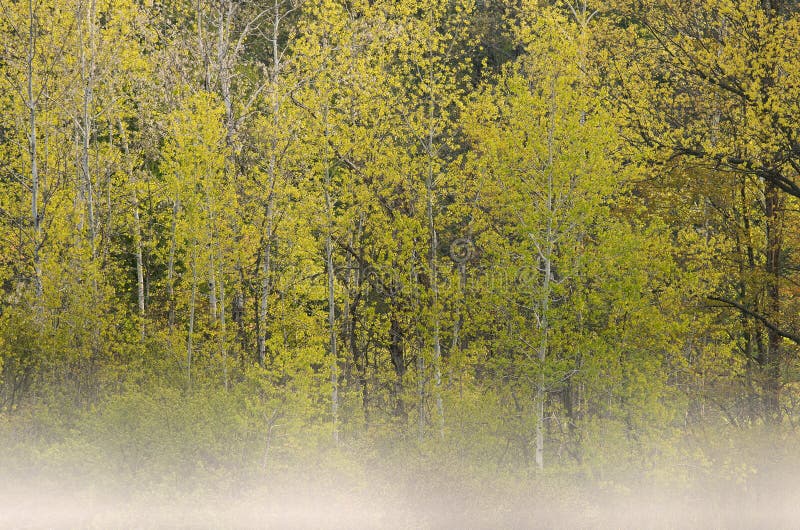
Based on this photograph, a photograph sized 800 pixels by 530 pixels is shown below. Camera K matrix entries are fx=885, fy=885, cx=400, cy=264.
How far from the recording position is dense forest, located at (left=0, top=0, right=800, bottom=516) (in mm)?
14719

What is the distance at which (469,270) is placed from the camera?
1716 cm

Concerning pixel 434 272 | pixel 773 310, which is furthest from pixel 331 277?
pixel 773 310

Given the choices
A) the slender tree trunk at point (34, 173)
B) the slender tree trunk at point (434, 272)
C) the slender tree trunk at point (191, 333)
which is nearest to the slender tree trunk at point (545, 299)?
the slender tree trunk at point (434, 272)

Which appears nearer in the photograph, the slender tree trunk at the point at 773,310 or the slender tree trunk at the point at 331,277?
the slender tree trunk at the point at 773,310

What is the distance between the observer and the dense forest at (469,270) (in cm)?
1472

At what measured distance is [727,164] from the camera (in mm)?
14609

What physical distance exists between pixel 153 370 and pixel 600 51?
10454mm

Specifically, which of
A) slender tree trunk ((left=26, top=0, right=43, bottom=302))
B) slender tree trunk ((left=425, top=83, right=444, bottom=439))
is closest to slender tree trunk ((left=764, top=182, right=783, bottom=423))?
slender tree trunk ((left=425, top=83, right=444, bottom=439))

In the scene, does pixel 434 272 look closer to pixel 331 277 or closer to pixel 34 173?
pixel 331 277

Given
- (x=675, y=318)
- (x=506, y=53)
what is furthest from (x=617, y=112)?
(x=506, y=53)

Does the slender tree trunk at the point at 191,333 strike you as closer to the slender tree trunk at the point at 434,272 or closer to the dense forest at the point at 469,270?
the dense forest at the point at 469,270

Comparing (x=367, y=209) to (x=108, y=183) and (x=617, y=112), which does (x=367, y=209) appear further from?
(x=108, y=183)

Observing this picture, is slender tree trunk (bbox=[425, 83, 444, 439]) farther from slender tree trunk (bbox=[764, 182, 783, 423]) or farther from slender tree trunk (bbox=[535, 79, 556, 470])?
slender tree trunk (bbox=[764, 182, 783, 423])

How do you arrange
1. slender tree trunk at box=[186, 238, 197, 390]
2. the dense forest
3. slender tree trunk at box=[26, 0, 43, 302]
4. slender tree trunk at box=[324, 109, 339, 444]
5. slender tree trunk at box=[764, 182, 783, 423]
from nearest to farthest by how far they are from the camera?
the dense forest < slender tree trunk at box=[764, 182, 783, 423] < slender tree trunk at box=[324, 109, 339, 444] < slender tree trunk at box=[26, 0, 43, 302] < slender tree trunk at box=[186, 238, 197, 390]
